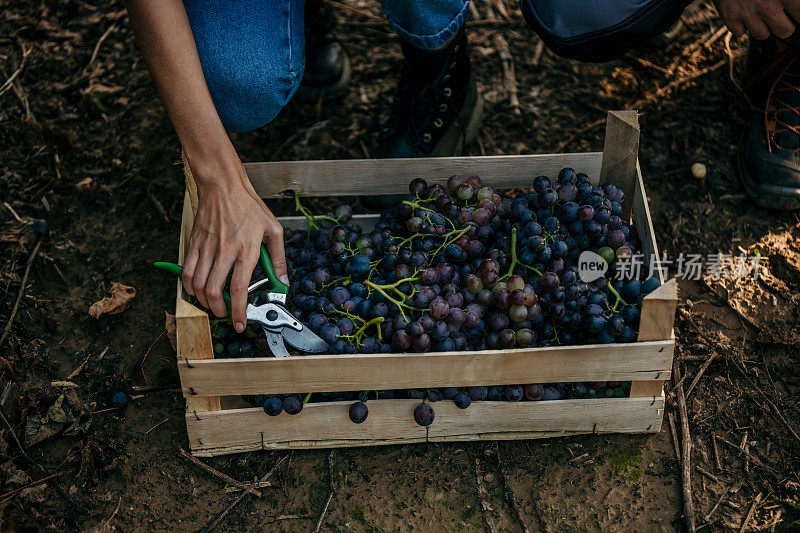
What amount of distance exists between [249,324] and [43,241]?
1244 mm

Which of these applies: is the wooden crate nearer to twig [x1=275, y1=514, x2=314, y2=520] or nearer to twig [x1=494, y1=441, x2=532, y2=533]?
twig [x1=494, y1=441, x2=532, y2=533]

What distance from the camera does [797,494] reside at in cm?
203

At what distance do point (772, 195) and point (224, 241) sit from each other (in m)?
2.09

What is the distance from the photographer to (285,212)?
2.79 m

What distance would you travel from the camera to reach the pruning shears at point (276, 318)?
1.90 metres

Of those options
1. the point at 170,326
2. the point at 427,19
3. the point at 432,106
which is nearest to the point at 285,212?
the point at 432,106

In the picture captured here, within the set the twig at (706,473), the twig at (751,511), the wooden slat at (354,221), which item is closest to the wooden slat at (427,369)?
the twig at (706,473)

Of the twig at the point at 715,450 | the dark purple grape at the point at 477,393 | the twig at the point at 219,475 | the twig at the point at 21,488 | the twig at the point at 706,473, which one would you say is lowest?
the twig at the point at 706,473

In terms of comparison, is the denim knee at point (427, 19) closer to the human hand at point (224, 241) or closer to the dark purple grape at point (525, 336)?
the human hand at point (224, 241)

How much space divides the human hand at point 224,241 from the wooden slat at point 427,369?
0.15 m

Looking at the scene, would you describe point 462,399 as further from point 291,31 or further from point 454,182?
point 291,31

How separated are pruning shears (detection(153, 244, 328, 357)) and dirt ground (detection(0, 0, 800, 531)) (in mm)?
416

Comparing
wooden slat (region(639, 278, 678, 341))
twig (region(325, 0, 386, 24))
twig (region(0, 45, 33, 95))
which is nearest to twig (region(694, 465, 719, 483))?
wooden slat (region(639, 278, 678, 341))

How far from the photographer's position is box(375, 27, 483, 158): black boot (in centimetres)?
256
